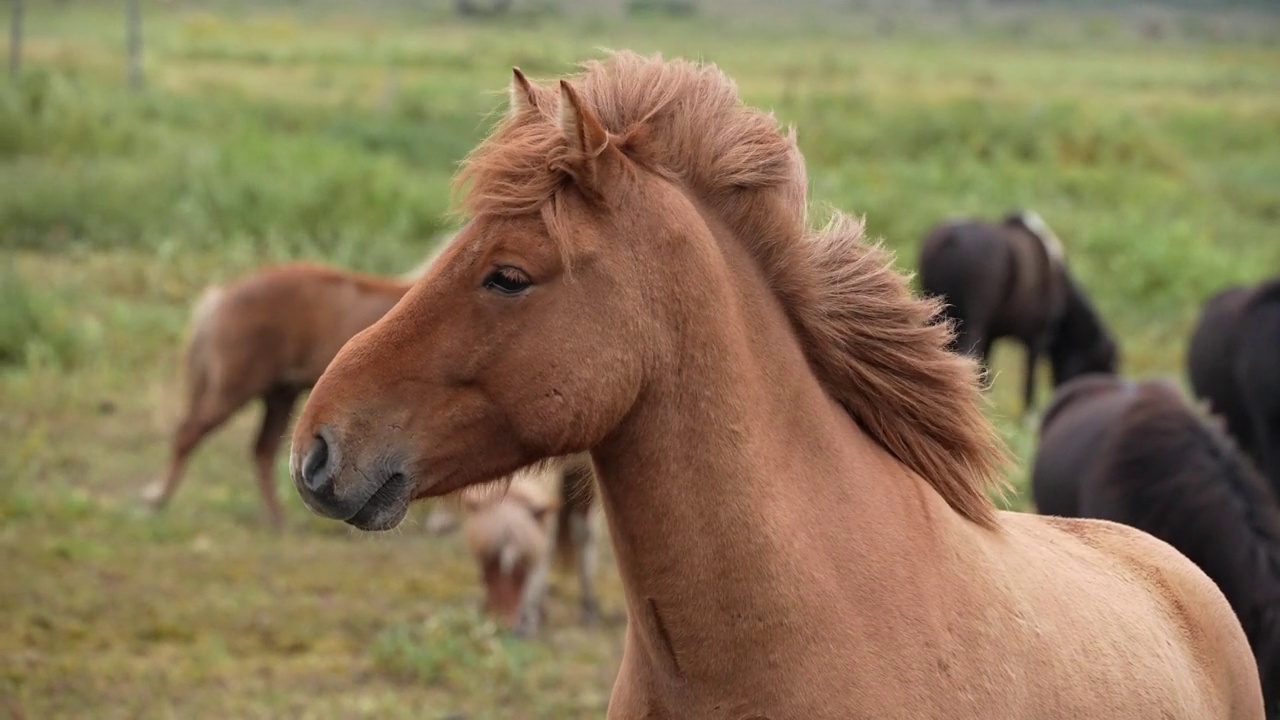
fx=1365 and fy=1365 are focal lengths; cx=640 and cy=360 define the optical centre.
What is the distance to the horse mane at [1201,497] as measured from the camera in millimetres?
4145

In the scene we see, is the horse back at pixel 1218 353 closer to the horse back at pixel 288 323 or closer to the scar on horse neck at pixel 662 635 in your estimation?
the horse back at pixel 288 323

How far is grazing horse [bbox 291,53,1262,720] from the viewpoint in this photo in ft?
7.91

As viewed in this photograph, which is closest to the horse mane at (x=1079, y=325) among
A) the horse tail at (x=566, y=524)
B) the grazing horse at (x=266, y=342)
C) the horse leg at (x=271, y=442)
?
the horse tail at (x=566, y=524)

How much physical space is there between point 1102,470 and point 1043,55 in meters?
49.0

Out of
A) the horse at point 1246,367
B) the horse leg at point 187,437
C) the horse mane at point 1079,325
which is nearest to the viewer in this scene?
the horse at point 1246,367

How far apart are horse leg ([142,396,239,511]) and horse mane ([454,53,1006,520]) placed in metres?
7.11

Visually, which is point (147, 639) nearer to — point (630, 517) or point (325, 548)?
point (325, 548)

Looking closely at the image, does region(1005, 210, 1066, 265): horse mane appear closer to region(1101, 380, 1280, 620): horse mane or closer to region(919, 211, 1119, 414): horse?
region(919, 211, 1119, 414): horse

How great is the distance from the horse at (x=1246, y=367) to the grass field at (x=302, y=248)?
1396 millimetres

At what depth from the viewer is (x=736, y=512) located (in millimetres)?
2451

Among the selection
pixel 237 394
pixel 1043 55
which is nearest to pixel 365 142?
pixel 237 394

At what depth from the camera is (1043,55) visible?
50.5 meters

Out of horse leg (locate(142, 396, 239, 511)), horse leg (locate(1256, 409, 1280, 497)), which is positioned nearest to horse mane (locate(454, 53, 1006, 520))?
horse leg (locate(1256, 409, 1280, 497))

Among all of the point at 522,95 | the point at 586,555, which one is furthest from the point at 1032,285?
the point at 522,95
